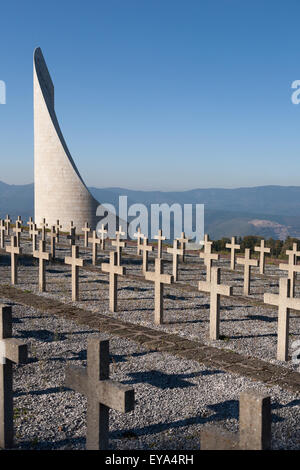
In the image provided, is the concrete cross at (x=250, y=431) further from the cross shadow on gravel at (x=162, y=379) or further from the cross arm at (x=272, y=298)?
the cross arm at (x=272, y=298)

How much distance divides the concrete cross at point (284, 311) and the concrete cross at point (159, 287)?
234 cm

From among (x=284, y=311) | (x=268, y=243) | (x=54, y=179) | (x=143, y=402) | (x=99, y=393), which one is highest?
(x=54, y=179)

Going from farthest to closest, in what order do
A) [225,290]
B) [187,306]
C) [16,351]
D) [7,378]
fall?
[187,306], [225,290], [7,378], [16,351]

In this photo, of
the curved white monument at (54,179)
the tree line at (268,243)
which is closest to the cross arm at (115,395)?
the tree line at (268,243)

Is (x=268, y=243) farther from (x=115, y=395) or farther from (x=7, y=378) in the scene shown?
(x=115, y=395)

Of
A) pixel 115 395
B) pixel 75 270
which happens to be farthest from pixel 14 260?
pixel 115 395

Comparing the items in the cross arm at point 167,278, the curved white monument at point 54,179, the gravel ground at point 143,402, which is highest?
the curved white monument at point 54,179

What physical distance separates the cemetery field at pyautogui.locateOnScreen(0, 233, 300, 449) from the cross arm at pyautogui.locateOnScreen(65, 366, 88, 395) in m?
0.89

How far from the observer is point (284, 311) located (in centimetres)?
749

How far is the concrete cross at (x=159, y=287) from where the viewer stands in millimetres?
9227

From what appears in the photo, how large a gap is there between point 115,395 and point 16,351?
1072 millimetres

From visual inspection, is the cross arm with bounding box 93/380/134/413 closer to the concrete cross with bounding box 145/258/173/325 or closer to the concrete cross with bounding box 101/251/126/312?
the concrete cross with bounding box 145/258/173/325

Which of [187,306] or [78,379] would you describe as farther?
[187,306]

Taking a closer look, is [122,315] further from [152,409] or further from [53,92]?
[53,92]
